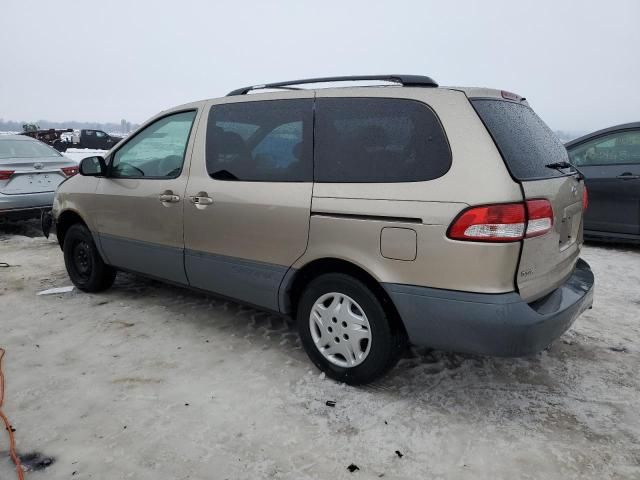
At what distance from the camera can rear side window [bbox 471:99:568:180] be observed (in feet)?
7.79

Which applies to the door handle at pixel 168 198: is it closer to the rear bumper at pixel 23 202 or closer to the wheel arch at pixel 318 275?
the wheel arch at pixel 318 275

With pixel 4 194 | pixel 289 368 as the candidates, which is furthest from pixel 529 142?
pixel 4 194

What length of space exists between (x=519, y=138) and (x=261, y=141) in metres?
1.58

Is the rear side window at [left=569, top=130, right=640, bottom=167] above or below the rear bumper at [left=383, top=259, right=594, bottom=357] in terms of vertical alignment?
above

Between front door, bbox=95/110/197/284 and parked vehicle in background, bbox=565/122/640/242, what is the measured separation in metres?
5.41

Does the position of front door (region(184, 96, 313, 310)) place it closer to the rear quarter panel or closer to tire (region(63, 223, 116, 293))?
the rear quarter panel

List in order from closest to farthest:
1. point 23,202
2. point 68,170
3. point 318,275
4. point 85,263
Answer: point 318,275, point 85,263, point 23,202, point 68,170

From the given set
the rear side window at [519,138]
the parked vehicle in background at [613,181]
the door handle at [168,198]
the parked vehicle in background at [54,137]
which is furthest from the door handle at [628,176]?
the parked vehicle in background at [54,137]

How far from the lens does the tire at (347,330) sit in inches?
105

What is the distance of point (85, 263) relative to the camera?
4.63 m

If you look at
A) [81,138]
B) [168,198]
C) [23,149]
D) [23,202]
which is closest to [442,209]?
[168,198]

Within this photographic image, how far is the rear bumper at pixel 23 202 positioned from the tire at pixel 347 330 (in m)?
5.60

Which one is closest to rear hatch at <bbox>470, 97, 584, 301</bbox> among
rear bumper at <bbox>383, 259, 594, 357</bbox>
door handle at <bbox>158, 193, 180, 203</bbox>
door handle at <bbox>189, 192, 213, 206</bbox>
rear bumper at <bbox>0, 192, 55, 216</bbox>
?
rear bumper at <bbox>383, 259, 594, 357</bbox>

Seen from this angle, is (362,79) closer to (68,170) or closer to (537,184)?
(537,184)
